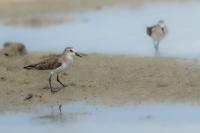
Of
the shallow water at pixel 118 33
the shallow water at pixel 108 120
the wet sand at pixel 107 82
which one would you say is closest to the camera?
the shallow water at pixel 108 120

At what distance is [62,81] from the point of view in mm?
14078

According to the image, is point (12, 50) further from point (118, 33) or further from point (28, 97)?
point (118, 33)

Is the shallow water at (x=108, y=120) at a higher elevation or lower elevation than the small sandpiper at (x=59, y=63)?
lower

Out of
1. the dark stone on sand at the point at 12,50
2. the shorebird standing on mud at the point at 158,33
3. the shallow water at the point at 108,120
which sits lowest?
the shallow water at the point at 108,120

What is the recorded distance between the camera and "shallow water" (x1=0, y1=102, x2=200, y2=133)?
1059cm

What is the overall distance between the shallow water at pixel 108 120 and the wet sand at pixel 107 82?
0.50 m

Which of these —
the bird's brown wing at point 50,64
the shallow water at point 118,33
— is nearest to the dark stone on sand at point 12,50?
the shallow water at point 118,33

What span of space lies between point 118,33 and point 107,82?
20.5 feet

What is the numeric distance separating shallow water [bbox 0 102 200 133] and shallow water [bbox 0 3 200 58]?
4.35 metres

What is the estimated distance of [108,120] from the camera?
Result: 11.1 meters

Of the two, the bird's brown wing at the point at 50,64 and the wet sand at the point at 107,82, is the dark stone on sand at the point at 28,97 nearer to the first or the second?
the wet sand at the point at 107,82

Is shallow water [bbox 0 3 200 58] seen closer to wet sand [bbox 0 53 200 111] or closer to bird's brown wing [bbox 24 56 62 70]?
wet sand [bbox 0 53 200 111]

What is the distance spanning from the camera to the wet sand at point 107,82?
12617 mm

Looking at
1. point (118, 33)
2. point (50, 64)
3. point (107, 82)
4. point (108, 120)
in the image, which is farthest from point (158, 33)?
point (108, 120)
